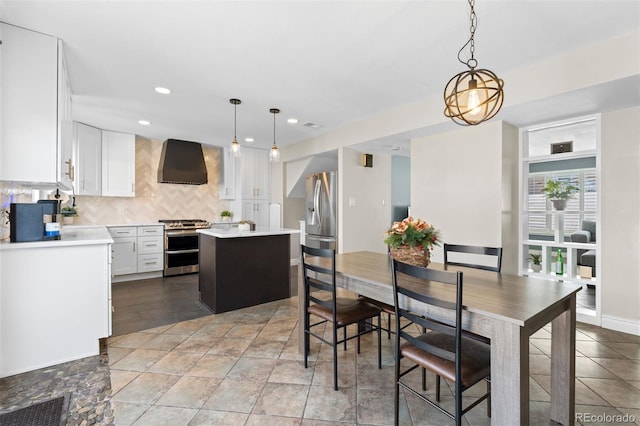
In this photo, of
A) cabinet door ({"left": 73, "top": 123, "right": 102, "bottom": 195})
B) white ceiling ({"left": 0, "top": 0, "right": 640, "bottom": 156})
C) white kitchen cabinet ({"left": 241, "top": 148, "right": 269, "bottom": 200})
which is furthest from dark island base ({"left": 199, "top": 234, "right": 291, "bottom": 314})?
white kitchen cabinet ({"left": 241, "top": 148, "right": 269, "bottom": 200})

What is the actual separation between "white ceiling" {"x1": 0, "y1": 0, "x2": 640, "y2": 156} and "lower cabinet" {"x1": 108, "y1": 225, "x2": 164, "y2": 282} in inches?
80.1

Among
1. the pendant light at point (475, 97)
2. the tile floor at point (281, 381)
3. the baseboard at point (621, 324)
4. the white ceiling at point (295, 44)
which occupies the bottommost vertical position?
the tile floor at point (281, 381)

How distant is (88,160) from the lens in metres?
4.72

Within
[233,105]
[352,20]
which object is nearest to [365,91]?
[352,20]

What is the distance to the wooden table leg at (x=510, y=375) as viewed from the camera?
1223mm

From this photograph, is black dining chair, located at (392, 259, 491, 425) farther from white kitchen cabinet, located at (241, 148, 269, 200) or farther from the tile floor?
white kitchen cabinet, located at (241, 148, 269, 200)

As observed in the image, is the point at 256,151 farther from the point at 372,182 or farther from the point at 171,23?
the point at 171,23

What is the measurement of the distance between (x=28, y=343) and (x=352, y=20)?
3.29m

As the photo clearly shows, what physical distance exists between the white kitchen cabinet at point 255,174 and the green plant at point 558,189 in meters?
4.84

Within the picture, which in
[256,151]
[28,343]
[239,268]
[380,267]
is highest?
[256,151]

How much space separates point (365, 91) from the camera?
3371 millimetres

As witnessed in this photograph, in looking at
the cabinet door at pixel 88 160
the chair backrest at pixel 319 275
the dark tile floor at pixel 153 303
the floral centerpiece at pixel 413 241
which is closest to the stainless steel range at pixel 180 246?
the dark tile floor at pixel 153 303

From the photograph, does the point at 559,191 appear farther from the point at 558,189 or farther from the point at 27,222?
the point at 27,222

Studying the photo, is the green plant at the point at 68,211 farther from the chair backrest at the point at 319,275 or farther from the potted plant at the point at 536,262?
the potted plant at the point at 536,262
